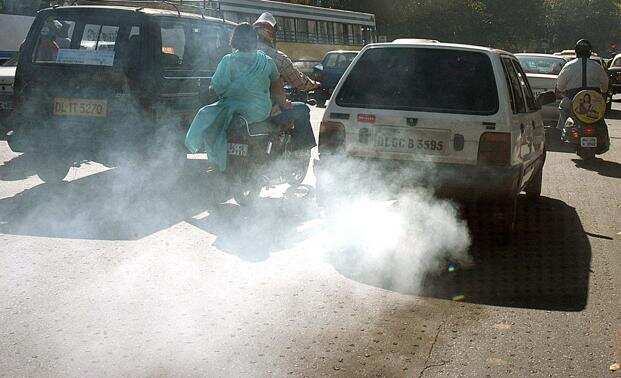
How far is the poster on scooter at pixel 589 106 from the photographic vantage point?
12.6 metres

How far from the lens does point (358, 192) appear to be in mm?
6871

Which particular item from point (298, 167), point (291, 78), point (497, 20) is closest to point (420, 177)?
point (291, 78)

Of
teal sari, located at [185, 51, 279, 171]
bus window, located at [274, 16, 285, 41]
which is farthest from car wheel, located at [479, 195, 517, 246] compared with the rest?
bus window, located at [274, 16, 285, 41]

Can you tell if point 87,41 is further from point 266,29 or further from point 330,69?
point 330,69

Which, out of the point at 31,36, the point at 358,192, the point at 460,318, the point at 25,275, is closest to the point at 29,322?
the point at 25,275

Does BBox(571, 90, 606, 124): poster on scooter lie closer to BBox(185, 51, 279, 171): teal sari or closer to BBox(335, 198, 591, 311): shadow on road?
BBox(335, 198, 591, 311): shadow on road

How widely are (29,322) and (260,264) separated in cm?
190

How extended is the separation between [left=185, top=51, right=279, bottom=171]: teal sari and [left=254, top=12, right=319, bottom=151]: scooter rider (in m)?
0.67

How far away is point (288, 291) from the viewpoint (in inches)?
210

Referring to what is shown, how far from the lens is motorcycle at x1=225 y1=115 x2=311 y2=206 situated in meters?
7.91

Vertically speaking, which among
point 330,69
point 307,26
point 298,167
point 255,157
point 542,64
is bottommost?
point 330,69

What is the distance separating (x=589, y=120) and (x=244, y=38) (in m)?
6.78

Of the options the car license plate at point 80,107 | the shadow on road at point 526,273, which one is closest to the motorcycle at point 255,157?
the car license plate at point 80,107

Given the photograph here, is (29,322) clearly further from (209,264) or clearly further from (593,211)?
(593,211)
